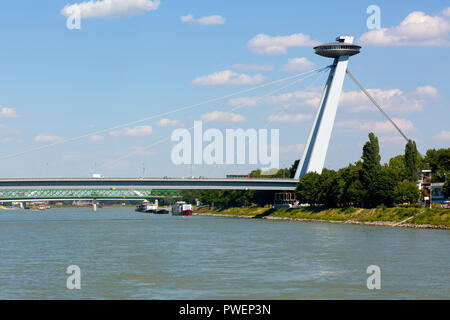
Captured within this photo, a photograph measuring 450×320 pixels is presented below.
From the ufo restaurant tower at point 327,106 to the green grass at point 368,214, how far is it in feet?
26.5

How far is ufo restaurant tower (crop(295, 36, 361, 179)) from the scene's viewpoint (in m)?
112

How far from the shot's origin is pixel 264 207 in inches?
5704

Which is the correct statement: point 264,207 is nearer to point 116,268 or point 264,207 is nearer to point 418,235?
point 418,235

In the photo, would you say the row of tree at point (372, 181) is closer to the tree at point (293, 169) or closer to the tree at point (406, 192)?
the tree at point (406, 192)

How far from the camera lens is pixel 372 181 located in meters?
95.7

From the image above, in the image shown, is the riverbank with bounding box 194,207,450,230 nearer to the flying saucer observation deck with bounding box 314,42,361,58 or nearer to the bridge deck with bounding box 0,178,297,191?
the bridge deck with bounding box 0,178,297,191

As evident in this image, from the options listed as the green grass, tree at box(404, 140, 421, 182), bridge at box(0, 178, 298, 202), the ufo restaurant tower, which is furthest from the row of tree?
bridge at box(0, 178, 298, 202)

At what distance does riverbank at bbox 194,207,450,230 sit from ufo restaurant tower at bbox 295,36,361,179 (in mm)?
8530

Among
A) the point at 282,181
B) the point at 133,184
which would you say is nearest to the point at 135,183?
the point at 133,184

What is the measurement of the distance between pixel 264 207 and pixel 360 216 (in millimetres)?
50396

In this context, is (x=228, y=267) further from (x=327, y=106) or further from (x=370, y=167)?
(x=327, y=106)

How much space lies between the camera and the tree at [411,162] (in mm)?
103125

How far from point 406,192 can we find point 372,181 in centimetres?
519

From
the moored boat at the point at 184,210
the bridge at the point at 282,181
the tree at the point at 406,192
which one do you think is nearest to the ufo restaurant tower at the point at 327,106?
the bridge at the point at 282,181
